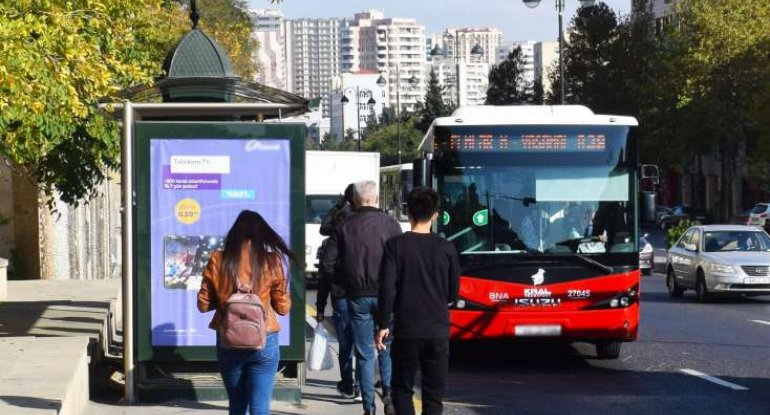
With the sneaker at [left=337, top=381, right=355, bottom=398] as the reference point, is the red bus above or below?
above

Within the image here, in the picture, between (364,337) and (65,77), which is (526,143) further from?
(65,77)

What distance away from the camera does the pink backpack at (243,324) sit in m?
8.18

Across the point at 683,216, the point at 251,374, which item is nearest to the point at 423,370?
the point at 251,374

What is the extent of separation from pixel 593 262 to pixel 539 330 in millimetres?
891

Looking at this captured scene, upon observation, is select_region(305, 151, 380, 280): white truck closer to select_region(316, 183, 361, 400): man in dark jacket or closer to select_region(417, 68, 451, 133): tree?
select_region(316, 183, 361, 400): man in dark jacket

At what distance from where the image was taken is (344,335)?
11500 millimetres

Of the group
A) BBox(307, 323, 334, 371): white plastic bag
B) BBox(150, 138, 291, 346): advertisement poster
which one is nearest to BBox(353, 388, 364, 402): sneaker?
BBox(307, 323, 334, 371): white plastic bag

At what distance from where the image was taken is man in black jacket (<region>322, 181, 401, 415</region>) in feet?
35.4

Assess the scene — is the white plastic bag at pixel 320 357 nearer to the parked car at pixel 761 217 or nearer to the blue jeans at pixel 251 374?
the blue jeans at pixel 251 374

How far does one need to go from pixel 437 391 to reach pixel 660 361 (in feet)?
25.0

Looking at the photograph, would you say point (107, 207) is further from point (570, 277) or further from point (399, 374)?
point (399, 374)

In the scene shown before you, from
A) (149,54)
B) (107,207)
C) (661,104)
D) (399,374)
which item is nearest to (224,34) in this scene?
(107,207)

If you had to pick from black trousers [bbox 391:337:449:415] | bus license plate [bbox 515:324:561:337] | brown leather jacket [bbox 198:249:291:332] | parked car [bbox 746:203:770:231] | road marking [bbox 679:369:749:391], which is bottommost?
road marking [bbox 679:369:749:391]

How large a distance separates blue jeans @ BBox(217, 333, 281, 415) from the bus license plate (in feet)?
22.3
